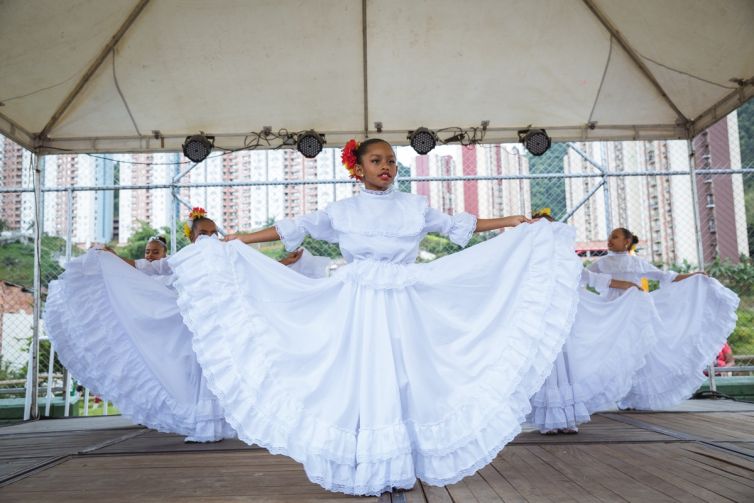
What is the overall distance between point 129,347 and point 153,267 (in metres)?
1.00

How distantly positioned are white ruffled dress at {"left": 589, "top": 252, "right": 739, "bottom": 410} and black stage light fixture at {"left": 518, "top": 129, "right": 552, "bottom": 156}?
1744mm

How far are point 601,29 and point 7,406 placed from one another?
6603 millimetres

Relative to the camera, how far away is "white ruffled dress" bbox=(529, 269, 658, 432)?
162 inches

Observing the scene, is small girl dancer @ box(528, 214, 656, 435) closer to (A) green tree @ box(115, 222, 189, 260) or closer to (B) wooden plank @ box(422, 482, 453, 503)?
(B) wooden plank @ box(422, 482, 453, 503)

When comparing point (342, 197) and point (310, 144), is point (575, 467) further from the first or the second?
point (342, 197)

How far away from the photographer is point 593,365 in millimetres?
4262

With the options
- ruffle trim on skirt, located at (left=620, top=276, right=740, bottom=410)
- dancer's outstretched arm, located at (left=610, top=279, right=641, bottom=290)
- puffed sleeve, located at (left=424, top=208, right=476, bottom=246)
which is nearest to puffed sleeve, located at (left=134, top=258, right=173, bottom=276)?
puffed sleeve, located at (left=424, top=208, right=476, bottom=246)

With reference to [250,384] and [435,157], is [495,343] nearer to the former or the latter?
[250,384]

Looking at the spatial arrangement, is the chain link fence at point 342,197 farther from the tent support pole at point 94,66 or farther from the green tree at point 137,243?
the tent support pole at point 94,66

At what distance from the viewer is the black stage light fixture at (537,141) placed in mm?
5918

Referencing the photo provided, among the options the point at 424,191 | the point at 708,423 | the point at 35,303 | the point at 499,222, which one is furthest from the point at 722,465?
the point at 424,191

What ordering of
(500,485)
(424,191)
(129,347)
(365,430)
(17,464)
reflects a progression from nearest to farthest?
1. (365,430)
2. (500,485)
3. (17,464)
4. (129,347)
5. (424,191)

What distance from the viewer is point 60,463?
3.45m

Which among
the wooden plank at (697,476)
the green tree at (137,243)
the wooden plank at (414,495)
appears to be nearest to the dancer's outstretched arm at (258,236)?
the wooden plank at (414,495)
